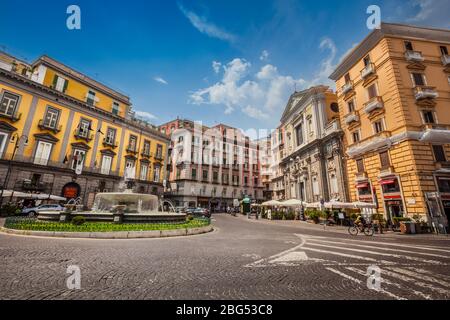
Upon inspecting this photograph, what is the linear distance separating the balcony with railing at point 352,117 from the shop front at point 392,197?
7310mm

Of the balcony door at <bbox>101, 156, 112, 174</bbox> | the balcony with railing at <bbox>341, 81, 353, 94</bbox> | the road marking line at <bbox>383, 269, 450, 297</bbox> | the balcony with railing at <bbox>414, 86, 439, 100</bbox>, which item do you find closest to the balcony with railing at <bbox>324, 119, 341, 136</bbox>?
the balcony with railing at <bbox>341, 81, 353, 94</bbox>

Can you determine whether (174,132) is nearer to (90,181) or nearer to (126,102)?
(126,102)

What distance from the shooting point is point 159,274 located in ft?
15.6

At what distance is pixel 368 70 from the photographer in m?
21.4

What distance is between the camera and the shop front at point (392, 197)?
58.4 feet

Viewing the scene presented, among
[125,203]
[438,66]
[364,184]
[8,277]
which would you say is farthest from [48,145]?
[438,66]

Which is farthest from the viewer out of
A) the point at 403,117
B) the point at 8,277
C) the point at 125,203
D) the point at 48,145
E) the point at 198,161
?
the point at 198,161

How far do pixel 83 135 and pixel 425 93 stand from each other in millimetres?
39036

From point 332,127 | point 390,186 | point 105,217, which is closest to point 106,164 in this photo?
point 105,217

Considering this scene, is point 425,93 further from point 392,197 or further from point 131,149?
point 131,149

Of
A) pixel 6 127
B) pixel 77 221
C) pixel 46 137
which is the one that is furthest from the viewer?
pixel 46 137

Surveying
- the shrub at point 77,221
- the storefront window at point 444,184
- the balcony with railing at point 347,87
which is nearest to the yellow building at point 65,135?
the shrub at point 77,221

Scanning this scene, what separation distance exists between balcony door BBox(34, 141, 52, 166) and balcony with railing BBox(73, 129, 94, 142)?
330cm
